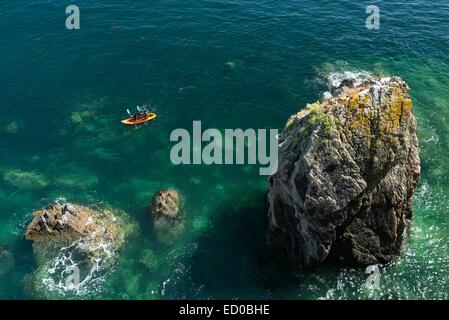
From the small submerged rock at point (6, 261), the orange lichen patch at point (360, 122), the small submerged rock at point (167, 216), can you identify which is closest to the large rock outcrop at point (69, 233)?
the small submerged rock at point (6, 261)

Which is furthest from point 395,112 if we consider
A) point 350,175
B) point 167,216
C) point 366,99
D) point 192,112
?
point 192,112

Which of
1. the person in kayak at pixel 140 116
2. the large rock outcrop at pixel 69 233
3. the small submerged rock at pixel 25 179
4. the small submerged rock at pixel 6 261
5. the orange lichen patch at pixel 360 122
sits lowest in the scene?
the small submerged rock at pixel 6 261

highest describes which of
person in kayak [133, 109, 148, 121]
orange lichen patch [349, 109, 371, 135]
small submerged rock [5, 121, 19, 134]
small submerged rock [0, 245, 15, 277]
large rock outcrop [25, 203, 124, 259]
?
orange lichen patch [349, 109, 371, 135]

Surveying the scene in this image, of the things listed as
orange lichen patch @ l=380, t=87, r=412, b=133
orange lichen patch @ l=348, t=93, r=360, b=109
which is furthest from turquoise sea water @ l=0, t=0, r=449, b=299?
orange lichen patch @ l=348, t=93, r=360, b=109

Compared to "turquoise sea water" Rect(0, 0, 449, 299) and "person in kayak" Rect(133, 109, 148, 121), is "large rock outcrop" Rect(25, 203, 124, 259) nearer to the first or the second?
"turquoise sea water" Rect(0, 0, 449, 299)

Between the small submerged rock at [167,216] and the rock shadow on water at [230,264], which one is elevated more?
the small submerged rock at [167,216]

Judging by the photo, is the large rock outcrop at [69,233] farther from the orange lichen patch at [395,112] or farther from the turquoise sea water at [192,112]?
the orange lichen patch at [395,112]
